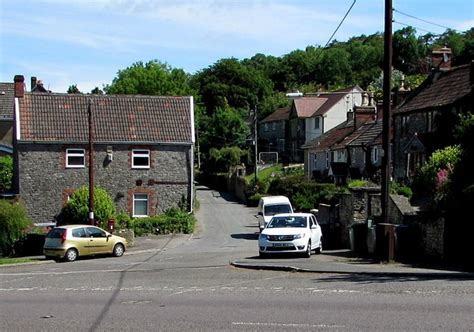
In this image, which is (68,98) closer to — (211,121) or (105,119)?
(105,119)

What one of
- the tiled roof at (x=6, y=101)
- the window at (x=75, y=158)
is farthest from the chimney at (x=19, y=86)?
the tiled roof at (x=6, y=101)

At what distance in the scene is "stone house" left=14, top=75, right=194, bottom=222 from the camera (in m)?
50.6

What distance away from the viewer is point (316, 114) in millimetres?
83188

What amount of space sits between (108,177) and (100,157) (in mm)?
1510

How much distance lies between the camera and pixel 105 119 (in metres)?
53.3

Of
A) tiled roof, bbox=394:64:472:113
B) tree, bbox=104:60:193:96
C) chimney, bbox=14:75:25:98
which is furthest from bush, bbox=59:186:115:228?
tree, bbox=104:60:193:96

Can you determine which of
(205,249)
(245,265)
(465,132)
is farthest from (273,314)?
(205,249)

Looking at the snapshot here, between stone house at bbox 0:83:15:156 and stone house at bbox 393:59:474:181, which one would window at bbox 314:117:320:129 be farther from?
stone house at bbox 393:59:474:181

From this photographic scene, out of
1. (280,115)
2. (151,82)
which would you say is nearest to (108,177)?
(151,82)

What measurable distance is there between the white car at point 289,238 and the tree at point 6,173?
3600 cm

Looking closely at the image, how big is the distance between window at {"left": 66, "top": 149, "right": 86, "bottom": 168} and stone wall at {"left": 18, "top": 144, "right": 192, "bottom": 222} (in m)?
0.28

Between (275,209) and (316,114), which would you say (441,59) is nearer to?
(275,209)

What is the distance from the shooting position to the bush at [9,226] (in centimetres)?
4062

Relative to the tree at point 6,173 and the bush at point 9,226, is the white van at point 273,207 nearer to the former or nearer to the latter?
the bush at point 9,226
